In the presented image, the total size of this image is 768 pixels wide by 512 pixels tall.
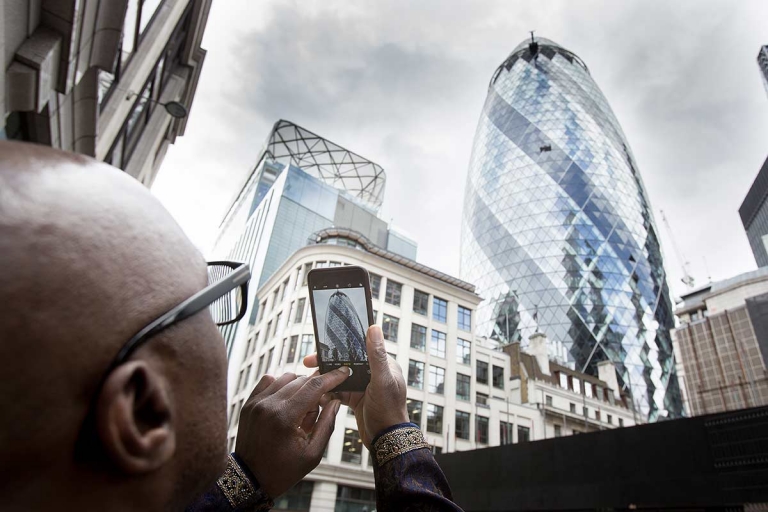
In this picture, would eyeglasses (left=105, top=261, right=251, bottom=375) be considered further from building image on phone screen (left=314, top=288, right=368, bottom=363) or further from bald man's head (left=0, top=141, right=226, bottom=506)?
building image on phone screen (left=314, top=288, right=368, bottom=363)

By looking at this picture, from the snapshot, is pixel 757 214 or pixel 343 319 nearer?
pixel 343 319

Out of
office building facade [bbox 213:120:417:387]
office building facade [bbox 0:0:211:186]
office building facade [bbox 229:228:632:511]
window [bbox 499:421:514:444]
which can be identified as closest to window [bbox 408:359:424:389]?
office building facade [bbox 229:228:632:511]

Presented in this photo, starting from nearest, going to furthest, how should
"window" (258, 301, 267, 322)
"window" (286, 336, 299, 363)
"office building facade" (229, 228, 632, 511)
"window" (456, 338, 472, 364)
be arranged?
1. "office building facade" (229, 228, 632, 511)
2. "window" (286, 336, 299, 363)
3. "window" (456, 338, 472, 364)
4. "window" (258, 301, 267, 322)

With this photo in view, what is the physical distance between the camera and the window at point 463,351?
113ft

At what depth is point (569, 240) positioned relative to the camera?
2980 inches

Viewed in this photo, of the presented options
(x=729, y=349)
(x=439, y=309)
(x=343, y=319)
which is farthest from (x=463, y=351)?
(x=343, y=319)

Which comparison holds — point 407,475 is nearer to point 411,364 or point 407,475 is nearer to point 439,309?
point 411,364

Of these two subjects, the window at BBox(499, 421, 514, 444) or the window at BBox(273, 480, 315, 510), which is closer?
the window at BBox(273, 480, 315, 510)

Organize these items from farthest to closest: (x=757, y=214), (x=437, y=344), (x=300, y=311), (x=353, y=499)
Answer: (x=757, y=214)
(x=437, y=344)
(x=300, y=311)
(x=353, y=499)

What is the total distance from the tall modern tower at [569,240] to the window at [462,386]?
133 feet

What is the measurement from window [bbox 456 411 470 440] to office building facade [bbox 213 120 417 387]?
73.4ft

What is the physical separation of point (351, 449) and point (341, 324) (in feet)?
94.0

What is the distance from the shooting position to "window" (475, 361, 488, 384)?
115 feet

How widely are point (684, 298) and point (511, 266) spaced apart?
26.5m
